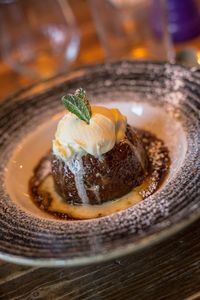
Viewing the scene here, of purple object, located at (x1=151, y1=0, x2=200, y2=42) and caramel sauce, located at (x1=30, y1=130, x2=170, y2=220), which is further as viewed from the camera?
purple object, located at (x1=151, y1=0, x2=200, y2=42)

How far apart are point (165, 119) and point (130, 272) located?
43cm

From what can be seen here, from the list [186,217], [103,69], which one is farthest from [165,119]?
[186,217]

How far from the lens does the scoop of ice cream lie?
3.57ft

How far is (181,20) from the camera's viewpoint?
1781 mm

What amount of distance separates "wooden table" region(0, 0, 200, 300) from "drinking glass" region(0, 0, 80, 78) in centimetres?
91

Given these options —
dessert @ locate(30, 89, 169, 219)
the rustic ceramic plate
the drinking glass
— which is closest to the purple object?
the drinking glass

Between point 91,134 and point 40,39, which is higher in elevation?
point 40,39

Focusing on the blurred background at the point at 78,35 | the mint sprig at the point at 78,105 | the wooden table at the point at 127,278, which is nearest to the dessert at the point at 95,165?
the mint sprig at the point at 78,105

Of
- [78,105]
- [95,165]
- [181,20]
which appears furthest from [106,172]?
[181,20]

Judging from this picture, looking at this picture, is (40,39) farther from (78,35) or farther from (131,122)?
(131,122)

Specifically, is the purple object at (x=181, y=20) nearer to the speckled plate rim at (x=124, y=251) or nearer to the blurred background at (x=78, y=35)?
the blurred background at (x=78, y=35)

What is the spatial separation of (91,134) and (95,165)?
0.07 metres

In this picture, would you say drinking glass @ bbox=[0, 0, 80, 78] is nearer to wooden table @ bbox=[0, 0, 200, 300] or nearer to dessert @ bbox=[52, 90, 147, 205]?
dessert @ bbox=[52, 90, 147, 205]

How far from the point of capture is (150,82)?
1.34 metres
